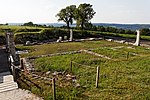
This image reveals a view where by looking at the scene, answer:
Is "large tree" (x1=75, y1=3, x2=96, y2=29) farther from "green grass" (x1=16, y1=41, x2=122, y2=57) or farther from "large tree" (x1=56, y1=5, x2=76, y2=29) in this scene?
"green grass" (x1=16, y1=41, x2=122, y2=57)

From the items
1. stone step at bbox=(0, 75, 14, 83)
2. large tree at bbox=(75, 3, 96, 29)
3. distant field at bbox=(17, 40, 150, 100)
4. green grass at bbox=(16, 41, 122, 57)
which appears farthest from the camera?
large tree at bbox=(75, 3, 96, 29)

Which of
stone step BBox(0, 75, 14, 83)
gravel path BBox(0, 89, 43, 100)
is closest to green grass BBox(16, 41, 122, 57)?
stone step BBox(0, 75, 14, 83)

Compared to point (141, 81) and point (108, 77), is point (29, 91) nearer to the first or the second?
point (108, 77)

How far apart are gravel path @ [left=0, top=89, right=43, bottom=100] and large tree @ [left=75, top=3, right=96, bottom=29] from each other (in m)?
38.7

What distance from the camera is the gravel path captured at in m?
9.99

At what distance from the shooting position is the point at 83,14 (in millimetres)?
47906

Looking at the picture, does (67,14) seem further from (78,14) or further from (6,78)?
(6,78)

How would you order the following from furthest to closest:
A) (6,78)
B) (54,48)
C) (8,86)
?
1. (54,48)
2. (6,78)
3. (8,86)

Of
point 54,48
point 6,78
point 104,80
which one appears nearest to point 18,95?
point 6,78

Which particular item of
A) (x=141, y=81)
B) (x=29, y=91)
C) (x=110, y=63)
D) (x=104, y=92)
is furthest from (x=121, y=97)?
(x=110, y=63)

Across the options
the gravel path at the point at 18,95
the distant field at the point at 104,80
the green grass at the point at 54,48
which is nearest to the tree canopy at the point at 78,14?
the green grass at the point at 54,48

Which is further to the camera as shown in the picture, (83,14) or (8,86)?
(83,14)

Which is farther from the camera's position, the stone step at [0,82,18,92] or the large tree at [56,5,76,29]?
the large tree at [56,5,76,29]

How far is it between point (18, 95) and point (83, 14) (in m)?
39.6
